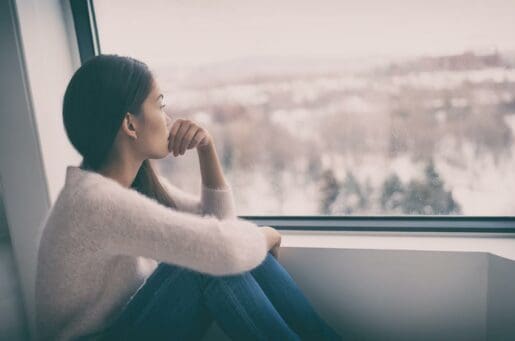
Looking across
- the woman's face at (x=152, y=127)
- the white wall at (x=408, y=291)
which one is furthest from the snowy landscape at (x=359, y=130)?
the woman's face at (x=152, y=127)

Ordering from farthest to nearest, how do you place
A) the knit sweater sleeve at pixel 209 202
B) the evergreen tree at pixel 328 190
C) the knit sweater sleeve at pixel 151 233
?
the evergreen tree at pixel 328 190 → the knit sweater sleeve at pixel 209 202 → the knit sweater sleeve at pixel 151 233

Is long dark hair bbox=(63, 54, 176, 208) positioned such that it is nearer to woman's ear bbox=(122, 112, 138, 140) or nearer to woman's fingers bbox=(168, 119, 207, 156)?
woman's ear bbox=(122, 112, 138, 140)

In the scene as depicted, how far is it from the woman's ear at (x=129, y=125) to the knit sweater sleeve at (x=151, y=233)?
135 millimetres

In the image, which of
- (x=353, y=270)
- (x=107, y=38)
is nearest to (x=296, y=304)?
(x=353, y=270)

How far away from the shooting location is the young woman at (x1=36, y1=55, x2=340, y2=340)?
766mm

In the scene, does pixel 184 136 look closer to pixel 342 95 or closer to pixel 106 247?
pixel 106 247

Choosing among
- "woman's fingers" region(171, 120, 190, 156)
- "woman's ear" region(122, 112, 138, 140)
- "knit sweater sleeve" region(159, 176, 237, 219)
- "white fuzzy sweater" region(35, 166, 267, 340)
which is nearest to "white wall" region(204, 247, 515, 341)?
"knit sweater sleeve" region(159, 176, 237, 219)

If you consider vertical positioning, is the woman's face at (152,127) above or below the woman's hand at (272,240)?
above

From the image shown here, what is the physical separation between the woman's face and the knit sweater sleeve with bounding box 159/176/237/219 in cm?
22

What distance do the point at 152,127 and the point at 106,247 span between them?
27cm

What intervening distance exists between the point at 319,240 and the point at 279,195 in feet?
0.63

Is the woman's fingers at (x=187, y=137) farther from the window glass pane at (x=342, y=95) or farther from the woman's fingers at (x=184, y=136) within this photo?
the window glass pane at (x=342, y=95)

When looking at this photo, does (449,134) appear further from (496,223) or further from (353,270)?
(353,270)

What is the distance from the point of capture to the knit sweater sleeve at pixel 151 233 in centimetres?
75
